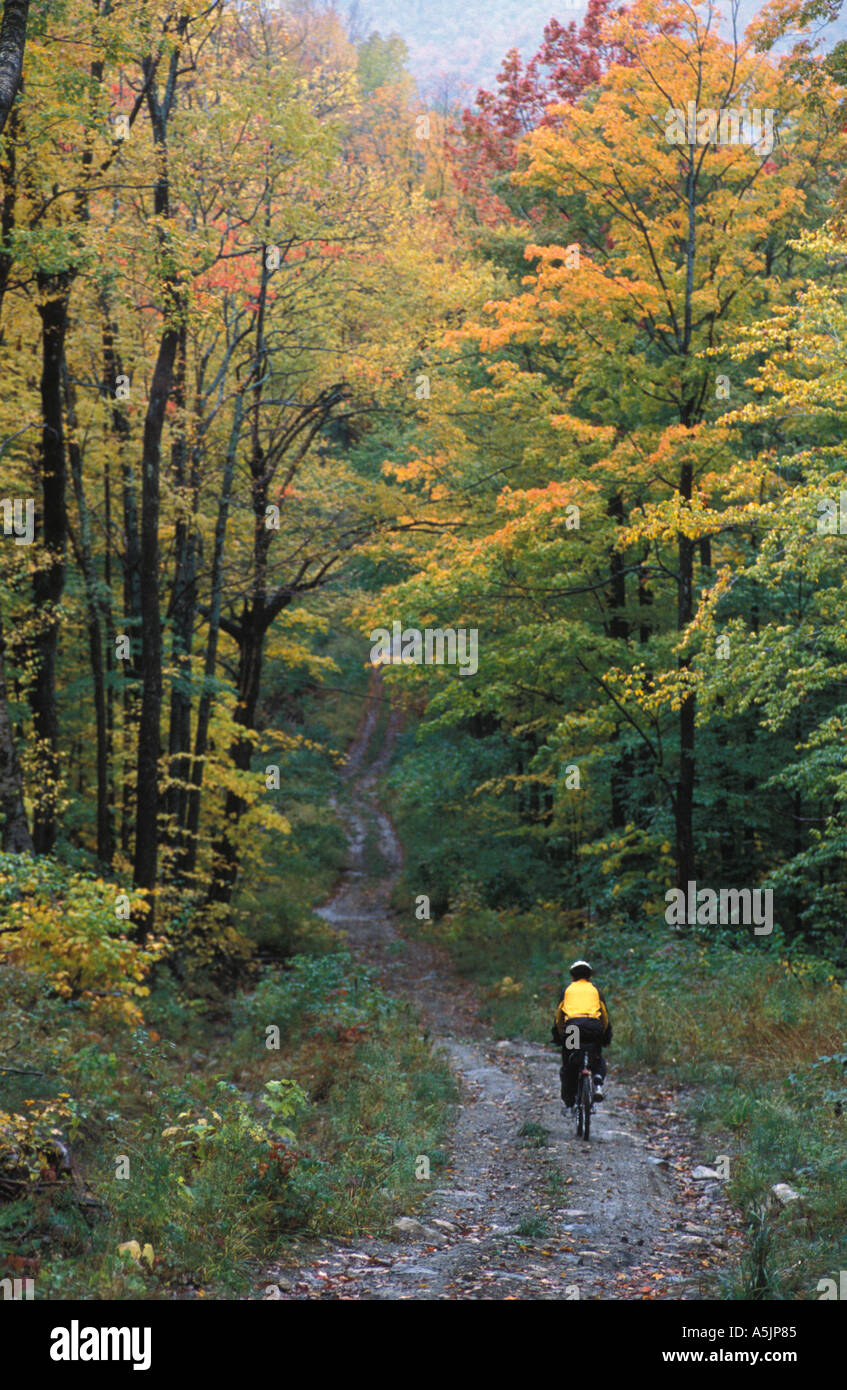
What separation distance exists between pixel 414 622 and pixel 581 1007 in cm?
946

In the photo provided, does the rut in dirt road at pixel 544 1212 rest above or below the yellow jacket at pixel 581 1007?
below

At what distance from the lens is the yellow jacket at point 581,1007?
10.0 m

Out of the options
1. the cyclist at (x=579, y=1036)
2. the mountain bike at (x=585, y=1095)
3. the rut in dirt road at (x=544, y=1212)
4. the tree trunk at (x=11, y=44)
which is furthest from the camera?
the cyclist at (x=579, y=1036)

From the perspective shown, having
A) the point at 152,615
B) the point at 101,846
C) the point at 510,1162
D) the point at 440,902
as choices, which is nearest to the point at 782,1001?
the point at 510,1162

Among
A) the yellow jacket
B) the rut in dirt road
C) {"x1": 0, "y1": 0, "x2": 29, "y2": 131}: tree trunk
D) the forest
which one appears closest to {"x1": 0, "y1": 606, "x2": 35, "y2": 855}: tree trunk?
the forest

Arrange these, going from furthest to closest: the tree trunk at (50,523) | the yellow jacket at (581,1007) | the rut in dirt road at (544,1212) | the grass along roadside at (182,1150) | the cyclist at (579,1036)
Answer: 1. the tree trunk at (50,523)
2. the yellow jacket at (581,1007)
3. the cyclist at (579,1036)
4. the rut in dirt road at (544,1212)
5. the grass along roadside at (182,1150)

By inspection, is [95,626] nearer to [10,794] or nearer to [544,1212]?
[10,794]

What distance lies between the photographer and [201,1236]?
634cm

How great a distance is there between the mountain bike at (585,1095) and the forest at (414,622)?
0.46m

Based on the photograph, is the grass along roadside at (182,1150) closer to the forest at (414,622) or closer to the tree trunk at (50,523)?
the forest at (414,622)

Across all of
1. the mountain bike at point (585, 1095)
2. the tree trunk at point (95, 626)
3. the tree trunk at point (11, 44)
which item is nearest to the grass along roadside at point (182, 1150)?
the mountain bike at point (585, 1095)

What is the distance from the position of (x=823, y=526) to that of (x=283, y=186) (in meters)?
10.7

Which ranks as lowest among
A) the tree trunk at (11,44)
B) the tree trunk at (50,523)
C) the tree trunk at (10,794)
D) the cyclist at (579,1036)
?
the cyclist at (579,1036)

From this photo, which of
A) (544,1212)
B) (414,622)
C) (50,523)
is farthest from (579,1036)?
(414,622)
